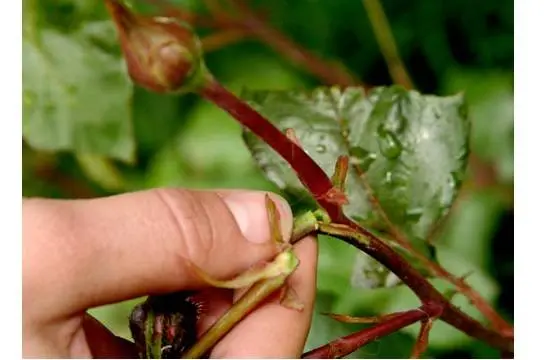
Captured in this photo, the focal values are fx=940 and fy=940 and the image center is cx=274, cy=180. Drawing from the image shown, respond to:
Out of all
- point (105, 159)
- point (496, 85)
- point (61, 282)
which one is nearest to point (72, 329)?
point (61, 282)

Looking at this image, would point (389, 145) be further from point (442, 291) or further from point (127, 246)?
point (127, 246)

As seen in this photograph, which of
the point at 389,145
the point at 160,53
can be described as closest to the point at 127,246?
the point at 160,53

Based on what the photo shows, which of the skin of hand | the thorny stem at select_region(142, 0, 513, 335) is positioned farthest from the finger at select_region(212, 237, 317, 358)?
the thorny stem at select_region(142, 0, 513, 335)

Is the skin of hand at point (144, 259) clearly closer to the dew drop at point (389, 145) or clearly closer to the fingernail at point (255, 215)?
the fingernail at point (255, 215)

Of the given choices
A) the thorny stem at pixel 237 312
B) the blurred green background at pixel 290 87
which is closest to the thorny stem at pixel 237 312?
the thorny stem at pixel 237 312

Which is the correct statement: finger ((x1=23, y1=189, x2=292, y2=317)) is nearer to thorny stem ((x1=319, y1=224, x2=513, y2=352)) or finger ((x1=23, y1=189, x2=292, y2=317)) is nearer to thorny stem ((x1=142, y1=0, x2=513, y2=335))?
thorny stem ((x1=319, y1=224, x2=513, y2=352))

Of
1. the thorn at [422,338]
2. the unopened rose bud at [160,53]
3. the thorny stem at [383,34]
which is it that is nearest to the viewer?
the unopened rose bud at [160,53]
